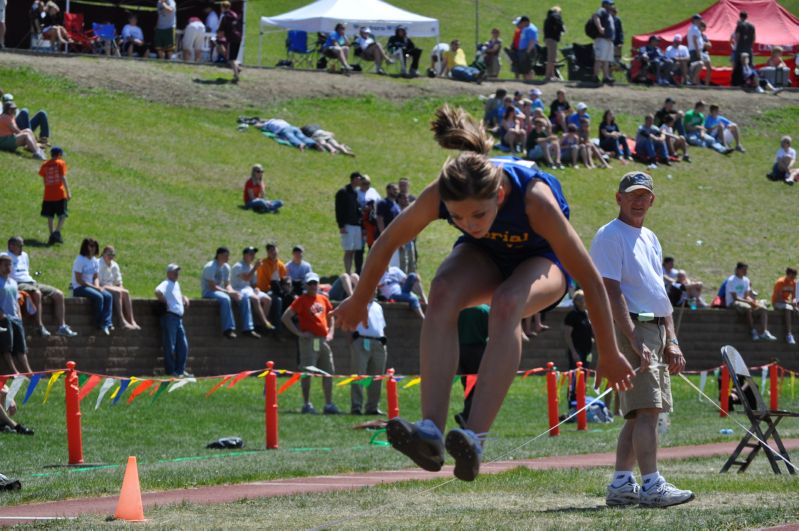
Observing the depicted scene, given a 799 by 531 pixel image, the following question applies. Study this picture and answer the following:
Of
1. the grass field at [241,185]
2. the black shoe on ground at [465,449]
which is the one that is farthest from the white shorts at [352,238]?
the black shoe on ground at [465,449]

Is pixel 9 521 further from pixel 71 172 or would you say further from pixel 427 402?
pixel 71 172

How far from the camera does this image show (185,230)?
25.3 meters

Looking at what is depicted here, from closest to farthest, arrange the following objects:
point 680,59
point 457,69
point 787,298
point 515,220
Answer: point 515,220, point 787,298, point 457,69, point 680,59

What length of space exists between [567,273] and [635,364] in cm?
182

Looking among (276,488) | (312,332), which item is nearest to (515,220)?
(276,488)

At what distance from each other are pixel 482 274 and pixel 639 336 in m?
2.10

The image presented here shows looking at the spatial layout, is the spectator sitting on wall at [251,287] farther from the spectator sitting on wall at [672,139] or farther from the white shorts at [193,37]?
the spectator sitting on wall at [672,139]

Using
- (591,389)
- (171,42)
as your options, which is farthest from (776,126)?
(591,389)

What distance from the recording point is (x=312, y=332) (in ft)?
60.6

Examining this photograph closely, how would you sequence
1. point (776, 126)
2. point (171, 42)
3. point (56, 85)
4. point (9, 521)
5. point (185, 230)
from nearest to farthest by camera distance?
1. point (9, 521)
2. point (185, 230)
3. point (56, 85)
4. point (171, 42)
5. point (776, 126)

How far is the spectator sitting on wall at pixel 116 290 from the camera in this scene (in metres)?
19.1

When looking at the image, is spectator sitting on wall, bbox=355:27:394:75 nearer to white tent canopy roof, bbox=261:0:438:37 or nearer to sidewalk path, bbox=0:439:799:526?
white tent canopy roof, bbox=261:0:438:37

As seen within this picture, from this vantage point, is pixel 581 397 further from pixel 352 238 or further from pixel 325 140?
pixel 325 140

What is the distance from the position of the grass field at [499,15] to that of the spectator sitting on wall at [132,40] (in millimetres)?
17235
